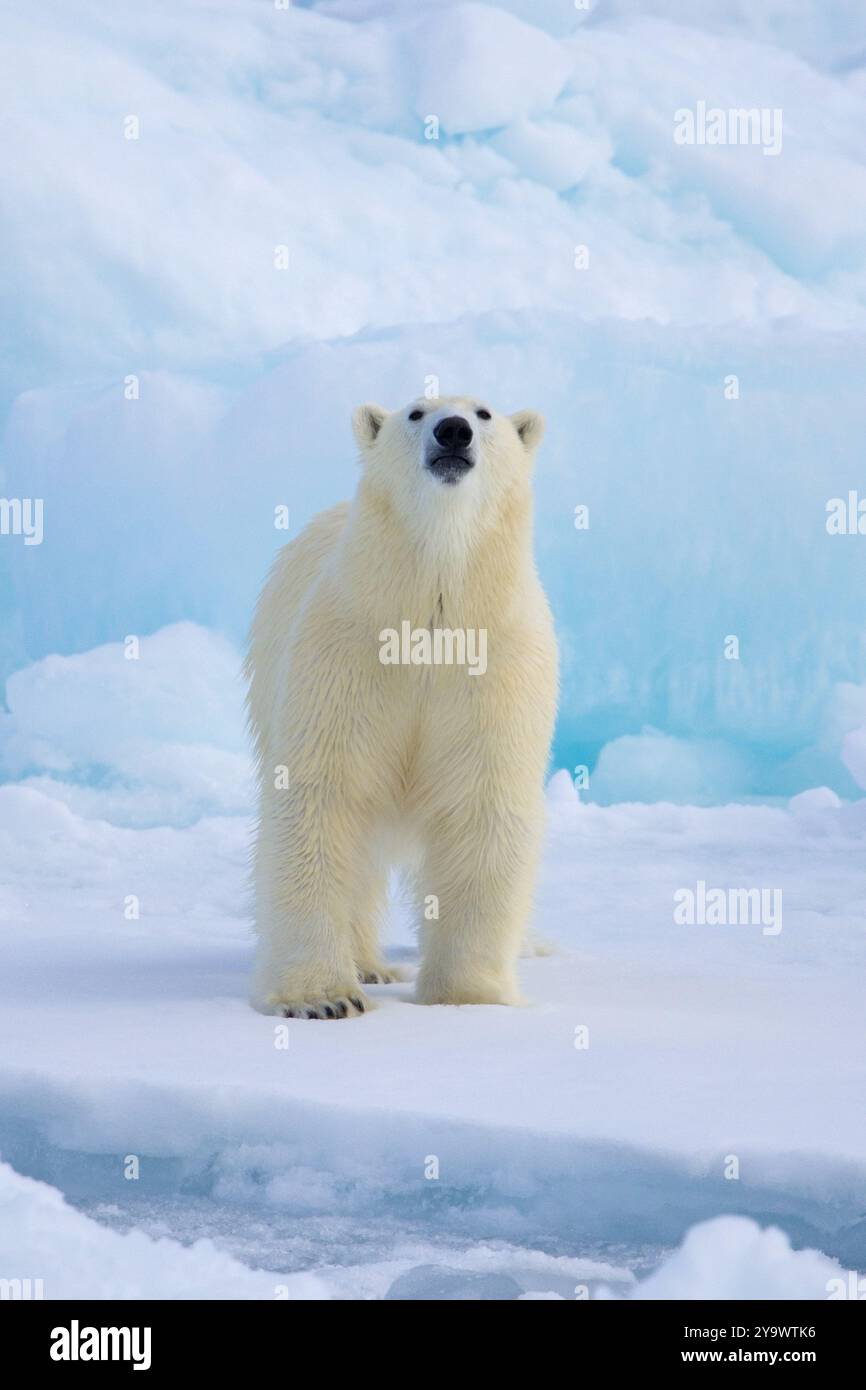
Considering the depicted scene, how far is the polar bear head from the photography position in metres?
4.58

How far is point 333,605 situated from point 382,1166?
1763mm

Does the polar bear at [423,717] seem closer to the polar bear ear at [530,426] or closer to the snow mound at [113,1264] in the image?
the polar bear ear at [530,426]

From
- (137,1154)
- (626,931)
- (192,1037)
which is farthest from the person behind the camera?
(626,931)

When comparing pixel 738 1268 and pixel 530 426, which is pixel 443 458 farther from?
pixel 738 1268

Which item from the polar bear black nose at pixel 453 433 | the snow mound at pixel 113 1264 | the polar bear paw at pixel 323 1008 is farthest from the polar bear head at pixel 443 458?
the snow mound at pixel 113 1264

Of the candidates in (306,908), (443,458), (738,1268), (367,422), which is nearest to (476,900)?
(306,908)

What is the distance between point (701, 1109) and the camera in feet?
12.5

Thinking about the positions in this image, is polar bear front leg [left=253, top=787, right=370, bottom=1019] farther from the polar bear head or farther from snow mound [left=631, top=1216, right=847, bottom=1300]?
snow mound [left=631, top=1216, right=847, bottom=1300]

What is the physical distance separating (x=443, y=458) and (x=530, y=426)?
0.46 meters

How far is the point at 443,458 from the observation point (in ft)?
15.0

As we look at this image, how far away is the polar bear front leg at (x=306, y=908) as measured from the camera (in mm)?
4754

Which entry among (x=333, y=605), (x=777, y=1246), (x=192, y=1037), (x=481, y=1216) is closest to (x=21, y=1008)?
(x=192, y=1037)
